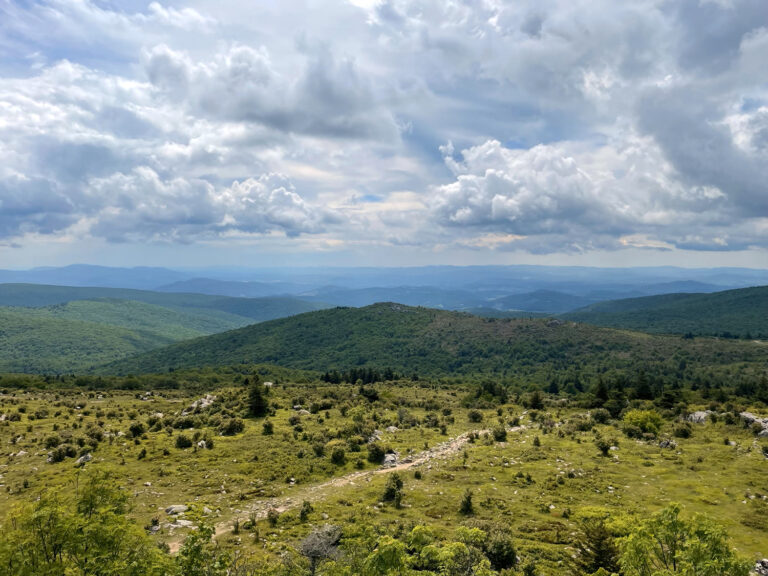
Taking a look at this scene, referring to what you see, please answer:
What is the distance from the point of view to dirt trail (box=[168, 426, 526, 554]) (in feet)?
70.5

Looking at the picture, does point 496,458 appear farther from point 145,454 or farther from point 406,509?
point 145,454

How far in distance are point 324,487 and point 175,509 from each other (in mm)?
9485

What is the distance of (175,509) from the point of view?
73.2ft

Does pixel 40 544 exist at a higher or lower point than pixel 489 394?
higher

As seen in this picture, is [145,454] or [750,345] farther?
[750,345]

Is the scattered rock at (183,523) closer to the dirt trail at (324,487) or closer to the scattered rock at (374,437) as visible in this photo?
the dirt trail at (324,487)

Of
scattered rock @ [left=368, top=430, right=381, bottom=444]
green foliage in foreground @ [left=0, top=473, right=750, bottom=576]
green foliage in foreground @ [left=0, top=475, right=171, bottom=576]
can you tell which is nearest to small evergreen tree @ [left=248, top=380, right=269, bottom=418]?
scattered rock @ [left=368, top=430, right=381, bottom=444]

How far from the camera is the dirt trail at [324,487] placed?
70.5 feet

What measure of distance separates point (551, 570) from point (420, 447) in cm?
2028

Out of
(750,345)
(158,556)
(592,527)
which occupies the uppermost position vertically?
(158,556)

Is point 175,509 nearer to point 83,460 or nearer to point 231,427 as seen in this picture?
point 83,460

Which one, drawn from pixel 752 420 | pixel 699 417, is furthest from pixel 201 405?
pixel 752 420

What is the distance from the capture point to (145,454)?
99.8 feet

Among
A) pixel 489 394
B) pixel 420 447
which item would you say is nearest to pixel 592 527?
pixel 420 447
